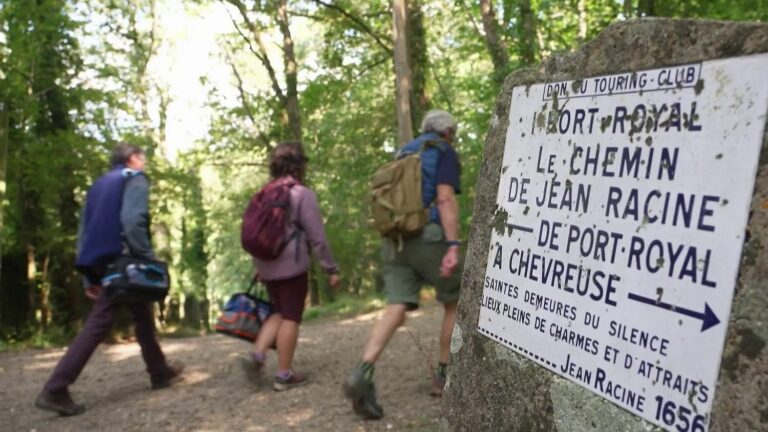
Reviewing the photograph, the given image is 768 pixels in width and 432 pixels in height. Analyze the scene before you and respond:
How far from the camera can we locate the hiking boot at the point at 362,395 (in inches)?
166

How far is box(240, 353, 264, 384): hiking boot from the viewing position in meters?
5.20

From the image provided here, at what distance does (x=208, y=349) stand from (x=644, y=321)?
6304mm

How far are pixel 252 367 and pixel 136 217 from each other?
1.47m

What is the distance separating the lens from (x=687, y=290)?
1.67 metres

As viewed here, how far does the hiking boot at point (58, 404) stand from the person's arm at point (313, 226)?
2.15 metres

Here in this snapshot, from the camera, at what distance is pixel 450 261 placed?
4.16 m

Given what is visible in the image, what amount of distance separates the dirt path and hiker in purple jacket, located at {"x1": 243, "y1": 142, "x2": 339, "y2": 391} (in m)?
0.30

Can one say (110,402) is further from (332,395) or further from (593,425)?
(593,425)

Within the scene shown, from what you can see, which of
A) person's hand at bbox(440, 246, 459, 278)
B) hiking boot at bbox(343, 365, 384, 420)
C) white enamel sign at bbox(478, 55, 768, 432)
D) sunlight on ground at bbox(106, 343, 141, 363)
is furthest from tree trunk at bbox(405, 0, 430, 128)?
white enamel sign at bbox(478, 55, 768, 432)

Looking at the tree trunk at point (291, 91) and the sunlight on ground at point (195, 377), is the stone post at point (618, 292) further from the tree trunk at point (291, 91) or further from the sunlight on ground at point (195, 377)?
the tree trunk at point (291, 91)

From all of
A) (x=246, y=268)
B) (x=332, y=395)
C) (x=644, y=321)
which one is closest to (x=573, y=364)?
(x=644, y=321)

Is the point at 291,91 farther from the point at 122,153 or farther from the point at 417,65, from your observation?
the point at 122,153

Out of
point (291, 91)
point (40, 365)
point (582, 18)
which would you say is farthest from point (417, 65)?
point (40, 365)

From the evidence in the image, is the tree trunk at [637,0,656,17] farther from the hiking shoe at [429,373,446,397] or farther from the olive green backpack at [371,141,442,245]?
the hiking shoe at [429,373,446,397]
